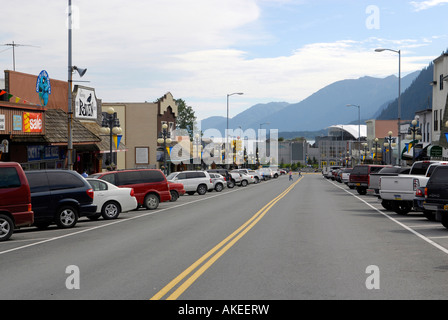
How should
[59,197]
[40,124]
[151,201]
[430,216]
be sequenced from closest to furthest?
[59,197]
[430,216]
[151,201]
[40,124]

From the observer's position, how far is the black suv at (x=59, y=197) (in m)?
17.8

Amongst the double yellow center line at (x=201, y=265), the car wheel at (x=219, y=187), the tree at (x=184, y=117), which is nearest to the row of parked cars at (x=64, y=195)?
the double yellow center line at (x=201, y=265)

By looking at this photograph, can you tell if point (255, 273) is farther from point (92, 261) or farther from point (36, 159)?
point (36, 159)

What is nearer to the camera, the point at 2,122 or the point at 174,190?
the point at 2,122

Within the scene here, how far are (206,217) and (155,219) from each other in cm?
188

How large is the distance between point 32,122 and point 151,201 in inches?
283

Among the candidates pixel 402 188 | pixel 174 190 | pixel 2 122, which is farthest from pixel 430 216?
pixel 2 122

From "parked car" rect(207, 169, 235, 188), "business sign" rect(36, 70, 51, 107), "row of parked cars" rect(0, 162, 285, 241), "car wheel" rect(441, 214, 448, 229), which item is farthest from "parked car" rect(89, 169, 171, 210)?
"parked car" rect(207, 169, 235, 188)

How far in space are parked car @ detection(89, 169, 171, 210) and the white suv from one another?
13911 millimetres

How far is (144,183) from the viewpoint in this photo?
1014 inches

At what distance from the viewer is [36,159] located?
3141 cm

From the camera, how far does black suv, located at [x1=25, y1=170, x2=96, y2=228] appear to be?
58.2 feet

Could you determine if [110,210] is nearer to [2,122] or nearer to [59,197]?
[59,197]
